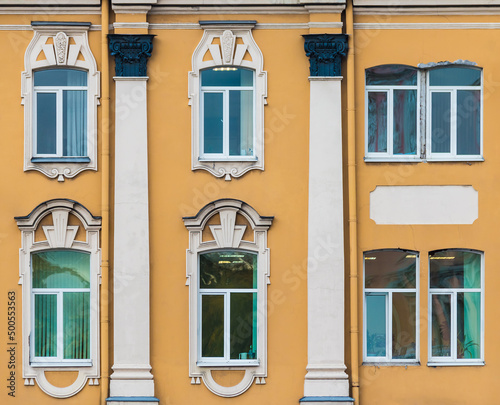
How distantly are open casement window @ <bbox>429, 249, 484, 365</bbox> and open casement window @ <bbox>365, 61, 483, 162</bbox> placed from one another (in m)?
1.91

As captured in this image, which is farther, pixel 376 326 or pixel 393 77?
pixel 393 77

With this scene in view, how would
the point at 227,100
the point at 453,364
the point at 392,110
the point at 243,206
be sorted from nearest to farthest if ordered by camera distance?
1. the point at 243,206
2. the point at 453,364
3. the point at 227,100
4. the point at 392,110

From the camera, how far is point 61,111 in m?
15.8

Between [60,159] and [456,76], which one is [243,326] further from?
[456,76]

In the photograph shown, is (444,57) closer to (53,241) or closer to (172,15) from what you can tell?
(172,15)

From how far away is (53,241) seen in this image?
1550 cm

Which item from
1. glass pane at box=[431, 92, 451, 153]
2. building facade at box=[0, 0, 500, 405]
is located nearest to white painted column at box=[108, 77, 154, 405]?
building facade at box=[0, 0, 500, 405]

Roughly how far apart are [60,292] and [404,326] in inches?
240

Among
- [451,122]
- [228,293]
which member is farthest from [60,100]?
[451,122]

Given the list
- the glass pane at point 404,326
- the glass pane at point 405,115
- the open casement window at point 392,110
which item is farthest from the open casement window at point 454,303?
the glass pane at point 405,115

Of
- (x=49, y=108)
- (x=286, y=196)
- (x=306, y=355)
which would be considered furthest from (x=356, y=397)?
(x=49, y=108)

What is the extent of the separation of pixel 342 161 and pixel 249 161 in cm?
162

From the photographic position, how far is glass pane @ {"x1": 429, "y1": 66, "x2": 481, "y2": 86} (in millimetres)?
15914

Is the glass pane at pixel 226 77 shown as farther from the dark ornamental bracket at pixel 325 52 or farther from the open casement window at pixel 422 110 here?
the open casement window at pixel 422 110
